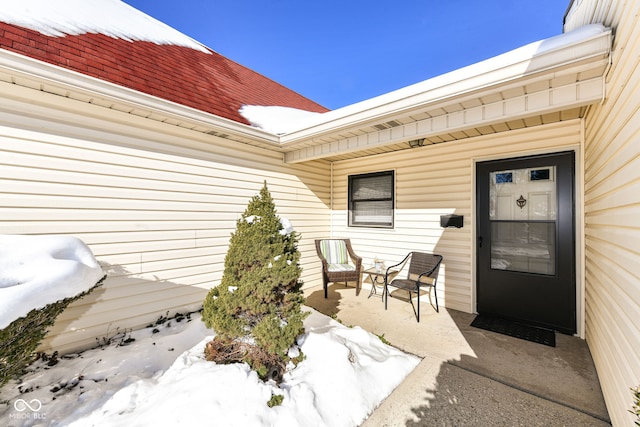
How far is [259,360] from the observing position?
215 cm

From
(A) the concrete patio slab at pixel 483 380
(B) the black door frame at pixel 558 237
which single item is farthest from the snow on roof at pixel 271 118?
(A) the concrete patio slab at pixel 483 380

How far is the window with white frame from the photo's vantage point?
4867mm

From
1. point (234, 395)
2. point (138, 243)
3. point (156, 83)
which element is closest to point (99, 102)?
point (156, 83)

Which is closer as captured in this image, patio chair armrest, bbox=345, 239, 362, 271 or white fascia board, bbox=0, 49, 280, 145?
white fascia board, bbox=0, 49, 280, 145

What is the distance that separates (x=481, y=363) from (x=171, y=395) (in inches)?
107

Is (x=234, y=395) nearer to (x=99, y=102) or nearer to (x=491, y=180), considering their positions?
(x=99, y=102)

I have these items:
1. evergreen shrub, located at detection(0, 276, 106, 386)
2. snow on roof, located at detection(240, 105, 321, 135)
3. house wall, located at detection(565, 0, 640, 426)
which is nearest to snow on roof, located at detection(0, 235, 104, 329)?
evergreen shrub, located at detection(0, 276, 106, 386)

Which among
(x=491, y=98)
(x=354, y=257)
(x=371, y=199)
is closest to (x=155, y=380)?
(x=354, y=257)

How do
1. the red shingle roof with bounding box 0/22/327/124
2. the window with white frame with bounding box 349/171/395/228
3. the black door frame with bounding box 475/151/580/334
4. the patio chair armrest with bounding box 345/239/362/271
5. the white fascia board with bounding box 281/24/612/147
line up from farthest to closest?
the window with white frame with bounding box 349/171/395/228 → the patio chair armrest with bounding box 345/239/362/271 → the black door frame with bounding box 475/151/580/334 → the red shingle roof with bounding box 0/22/327/124 → the white fascia board with bounding box 281/24/612/147

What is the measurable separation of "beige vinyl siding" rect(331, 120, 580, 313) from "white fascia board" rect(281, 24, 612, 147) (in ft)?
5.41

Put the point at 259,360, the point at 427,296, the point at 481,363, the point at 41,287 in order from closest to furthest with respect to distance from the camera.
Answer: the point at 41,287, the point at 259,360, the point at 481,363, the point at 427,296

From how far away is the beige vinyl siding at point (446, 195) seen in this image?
3403 mm

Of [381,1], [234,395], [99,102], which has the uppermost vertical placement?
[381,1]

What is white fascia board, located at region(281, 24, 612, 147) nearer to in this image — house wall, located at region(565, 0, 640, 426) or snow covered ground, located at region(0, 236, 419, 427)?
house wall, located at region(565, 0, 640, 426)
